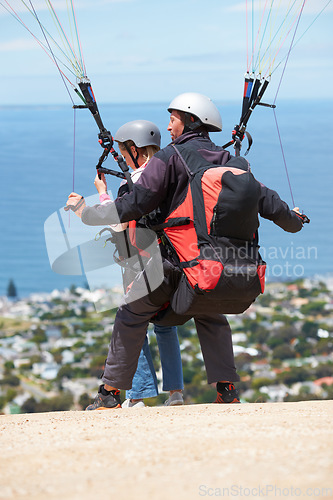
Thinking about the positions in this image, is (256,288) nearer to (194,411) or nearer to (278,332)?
(194,411)

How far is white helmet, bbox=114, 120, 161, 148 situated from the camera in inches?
219

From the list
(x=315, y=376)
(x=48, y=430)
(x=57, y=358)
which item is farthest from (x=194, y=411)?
(x=57, y=358)

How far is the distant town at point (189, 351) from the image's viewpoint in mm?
55594

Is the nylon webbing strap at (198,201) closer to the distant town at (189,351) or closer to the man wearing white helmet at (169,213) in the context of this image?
the man wearing white helmet at (169,213)

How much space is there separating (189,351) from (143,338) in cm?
5225

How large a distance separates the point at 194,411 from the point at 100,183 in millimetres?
1757

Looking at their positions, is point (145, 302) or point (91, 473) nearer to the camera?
point (91, 473)

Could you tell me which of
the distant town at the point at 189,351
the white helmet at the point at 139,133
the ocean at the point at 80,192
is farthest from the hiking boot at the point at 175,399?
the ocean at the point at 80,192

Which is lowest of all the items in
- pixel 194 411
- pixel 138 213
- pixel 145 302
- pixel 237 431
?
pixel 194 411

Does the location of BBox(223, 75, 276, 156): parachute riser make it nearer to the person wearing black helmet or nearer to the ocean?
the person wearing black helmet

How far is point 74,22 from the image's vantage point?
16.4 ft

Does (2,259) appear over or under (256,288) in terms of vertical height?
under

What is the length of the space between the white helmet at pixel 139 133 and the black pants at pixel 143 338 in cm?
106

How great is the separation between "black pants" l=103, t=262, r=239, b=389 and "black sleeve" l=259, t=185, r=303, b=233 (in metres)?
0.82
